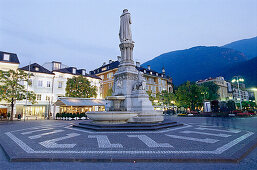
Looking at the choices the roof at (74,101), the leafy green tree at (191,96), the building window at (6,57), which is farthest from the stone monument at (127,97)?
the leafy green tree at (191,96)

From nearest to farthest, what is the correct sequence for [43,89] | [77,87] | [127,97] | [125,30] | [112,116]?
[112,116] → [127,97] → [125,30] → [77,87] → [43,89]

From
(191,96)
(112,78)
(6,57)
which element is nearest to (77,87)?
(112,78)

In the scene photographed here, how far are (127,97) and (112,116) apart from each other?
356 centimetres

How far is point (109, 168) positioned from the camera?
440 centimetres

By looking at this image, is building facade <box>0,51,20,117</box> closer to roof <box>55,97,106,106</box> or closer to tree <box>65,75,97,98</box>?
roof <box>55,97,106,106</box>

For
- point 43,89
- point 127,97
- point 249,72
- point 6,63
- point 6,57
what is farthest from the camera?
point 249,72

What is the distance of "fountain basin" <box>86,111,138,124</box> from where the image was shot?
12.0m

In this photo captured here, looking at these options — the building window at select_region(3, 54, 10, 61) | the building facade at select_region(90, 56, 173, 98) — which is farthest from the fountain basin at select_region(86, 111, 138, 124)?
the building window at select_region(3, 54, 10, 61)

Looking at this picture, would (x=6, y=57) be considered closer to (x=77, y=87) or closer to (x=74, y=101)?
(x=77, y=87)

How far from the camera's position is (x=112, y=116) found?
12.1 metres

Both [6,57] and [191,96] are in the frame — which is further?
[191,96]

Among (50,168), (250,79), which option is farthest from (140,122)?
(250,79)

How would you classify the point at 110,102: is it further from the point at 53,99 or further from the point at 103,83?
the point at 103,83

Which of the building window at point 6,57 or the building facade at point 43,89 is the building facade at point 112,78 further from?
the building window at point 6,57
